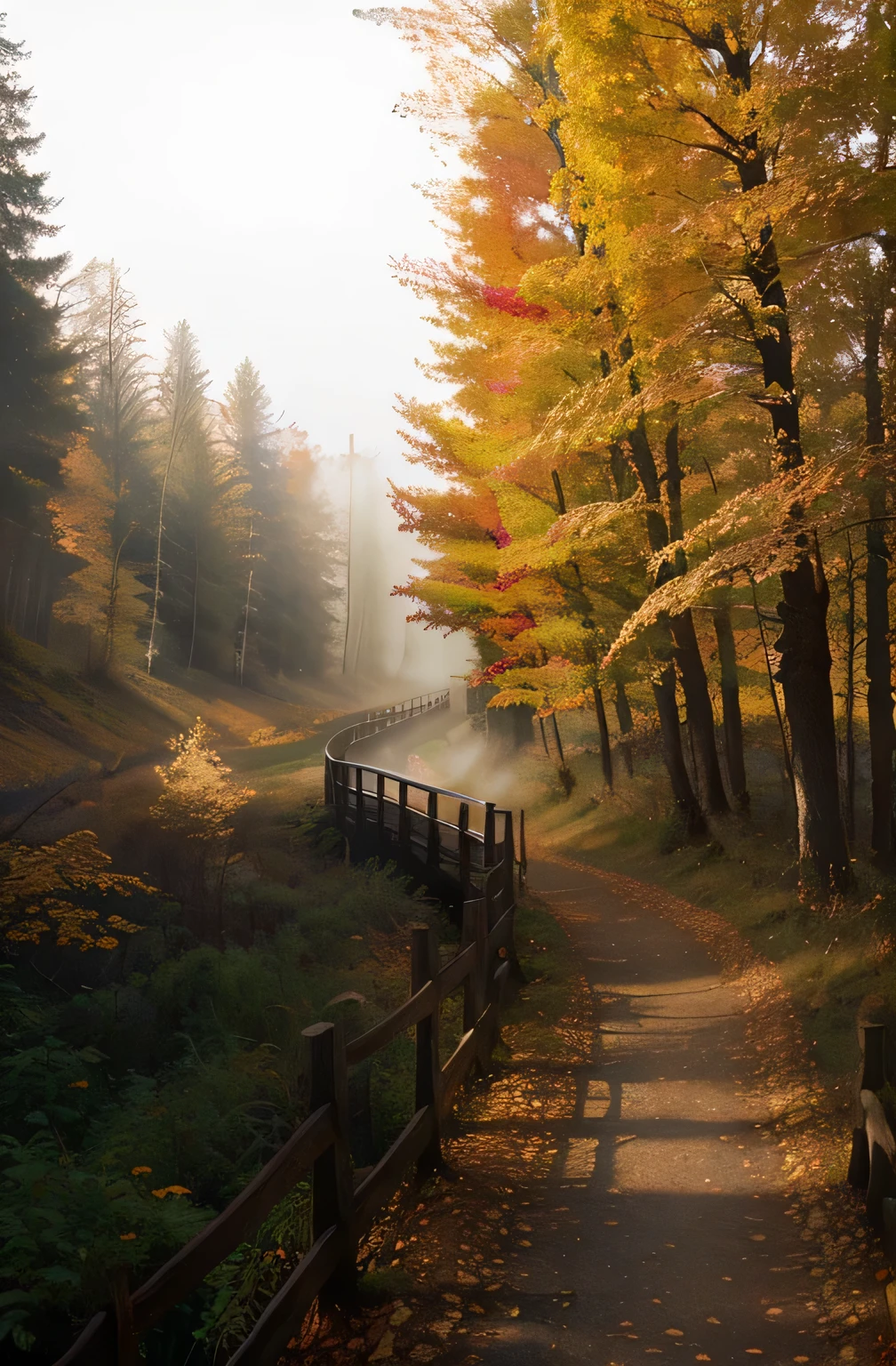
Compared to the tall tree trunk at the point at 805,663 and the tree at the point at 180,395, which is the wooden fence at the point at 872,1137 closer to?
the tall tree trunk at the point at 805,663

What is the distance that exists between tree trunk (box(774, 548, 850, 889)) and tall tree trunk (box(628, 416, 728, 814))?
4.70 m

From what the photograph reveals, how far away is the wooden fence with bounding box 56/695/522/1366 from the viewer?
2736 mm

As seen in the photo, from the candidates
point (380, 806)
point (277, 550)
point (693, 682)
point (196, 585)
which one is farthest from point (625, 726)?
point (277, 550)

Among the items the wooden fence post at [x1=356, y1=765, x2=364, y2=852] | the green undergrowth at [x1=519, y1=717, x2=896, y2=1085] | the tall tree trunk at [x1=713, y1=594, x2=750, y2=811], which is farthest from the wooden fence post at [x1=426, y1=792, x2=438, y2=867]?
the tall tree trunk at [x1=713, y1=594, x2=750, y2=811]

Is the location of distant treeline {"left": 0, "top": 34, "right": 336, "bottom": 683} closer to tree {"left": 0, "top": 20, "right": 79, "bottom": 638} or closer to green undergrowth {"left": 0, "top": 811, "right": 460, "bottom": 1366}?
tree {"left": 0, "top": 20, "right": 79, "bottom": 638}

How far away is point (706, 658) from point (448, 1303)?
19.3 m

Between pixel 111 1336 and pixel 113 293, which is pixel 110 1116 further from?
pixel 113 293

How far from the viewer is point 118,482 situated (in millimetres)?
33906

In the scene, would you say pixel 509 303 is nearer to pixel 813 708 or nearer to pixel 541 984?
pixel 813 708

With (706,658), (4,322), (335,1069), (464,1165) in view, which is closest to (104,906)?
(464,1165)

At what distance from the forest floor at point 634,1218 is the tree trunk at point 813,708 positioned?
189 centimetres

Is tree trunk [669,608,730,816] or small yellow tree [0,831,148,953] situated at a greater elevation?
tree trunk [669,608,730,816]

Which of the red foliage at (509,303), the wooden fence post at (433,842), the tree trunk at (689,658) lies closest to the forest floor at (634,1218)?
the wooden fence post at (433,842)

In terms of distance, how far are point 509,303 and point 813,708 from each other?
10.3 metres
